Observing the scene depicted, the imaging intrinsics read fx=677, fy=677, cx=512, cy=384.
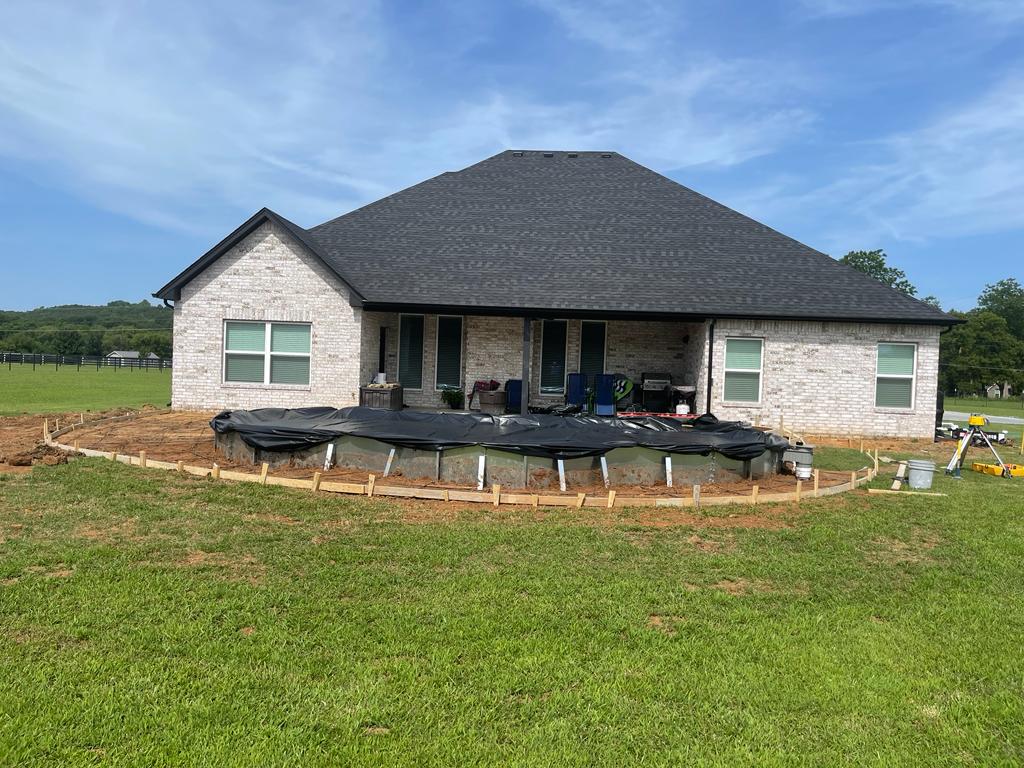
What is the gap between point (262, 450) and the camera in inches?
360

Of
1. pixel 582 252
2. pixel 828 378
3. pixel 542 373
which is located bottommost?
pixel 542 373

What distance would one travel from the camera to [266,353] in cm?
1573

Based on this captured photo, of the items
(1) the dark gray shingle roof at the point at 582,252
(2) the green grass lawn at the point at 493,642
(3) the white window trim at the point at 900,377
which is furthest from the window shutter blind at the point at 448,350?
(2) the green grass lawn at the point at 493,642

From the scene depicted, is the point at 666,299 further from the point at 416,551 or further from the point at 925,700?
the point at 925,700

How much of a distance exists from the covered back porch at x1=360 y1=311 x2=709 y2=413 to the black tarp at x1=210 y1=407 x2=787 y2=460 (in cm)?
685

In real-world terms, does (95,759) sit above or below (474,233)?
below

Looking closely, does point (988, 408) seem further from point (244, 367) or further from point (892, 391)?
point (244, 367)

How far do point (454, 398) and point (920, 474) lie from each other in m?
10.2

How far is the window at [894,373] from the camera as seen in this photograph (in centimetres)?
1535

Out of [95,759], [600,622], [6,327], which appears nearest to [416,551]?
[600,622]

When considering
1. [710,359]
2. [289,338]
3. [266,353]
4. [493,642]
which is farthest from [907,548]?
[266,353]

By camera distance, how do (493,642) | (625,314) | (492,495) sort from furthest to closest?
(625,314) → (492,495) → (493,642)

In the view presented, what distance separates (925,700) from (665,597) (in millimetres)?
1720

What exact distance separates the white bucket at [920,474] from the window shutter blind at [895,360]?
6471mm
